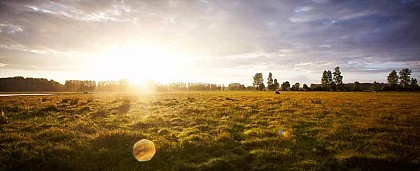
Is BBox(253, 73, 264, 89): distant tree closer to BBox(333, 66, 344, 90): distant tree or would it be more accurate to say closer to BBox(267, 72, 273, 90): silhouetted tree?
BBox(267, 72, 273, 90): silhouetted tree


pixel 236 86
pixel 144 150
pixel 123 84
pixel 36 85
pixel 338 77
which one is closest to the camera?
pixel 144 150

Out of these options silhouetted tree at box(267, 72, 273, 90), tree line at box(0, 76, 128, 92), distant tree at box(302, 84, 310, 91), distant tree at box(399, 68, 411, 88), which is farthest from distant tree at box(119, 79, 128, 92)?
distant tree at box(399, 68, 411, 88)

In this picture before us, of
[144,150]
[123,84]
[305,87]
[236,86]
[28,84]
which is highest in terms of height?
[123,84]

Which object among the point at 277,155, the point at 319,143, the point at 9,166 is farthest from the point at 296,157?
the point at 9,166

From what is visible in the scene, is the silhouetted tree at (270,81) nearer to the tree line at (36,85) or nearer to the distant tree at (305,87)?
the distant tree at (305,87)

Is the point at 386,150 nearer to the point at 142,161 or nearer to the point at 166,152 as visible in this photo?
the point at 166,152

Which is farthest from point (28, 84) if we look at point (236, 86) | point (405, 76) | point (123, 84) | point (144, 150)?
point (405, 76)

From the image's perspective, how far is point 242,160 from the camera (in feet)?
31.3

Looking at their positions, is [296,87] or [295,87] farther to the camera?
[295,87]

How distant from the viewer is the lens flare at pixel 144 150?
9710mm

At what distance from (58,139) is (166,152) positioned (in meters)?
6.18

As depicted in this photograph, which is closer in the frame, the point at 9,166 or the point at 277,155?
the point at 9,166

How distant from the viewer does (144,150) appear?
1052 cm

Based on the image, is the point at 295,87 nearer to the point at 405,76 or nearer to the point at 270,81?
the point at 270,81
